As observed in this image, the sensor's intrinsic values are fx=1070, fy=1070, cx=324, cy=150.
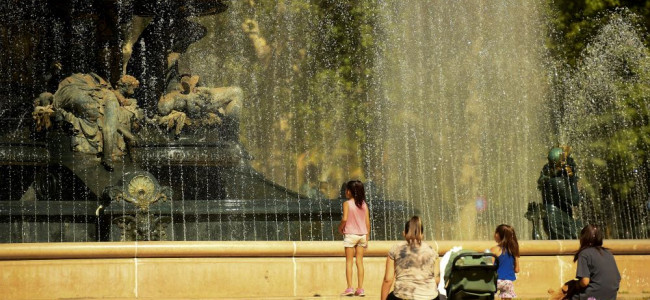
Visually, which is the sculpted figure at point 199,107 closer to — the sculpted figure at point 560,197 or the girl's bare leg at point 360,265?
the sculpted figure at point 560,197

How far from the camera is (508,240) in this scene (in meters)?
9.07

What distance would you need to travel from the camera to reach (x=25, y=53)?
16.4 m

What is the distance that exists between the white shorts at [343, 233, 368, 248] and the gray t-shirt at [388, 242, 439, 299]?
A: 7.87ft

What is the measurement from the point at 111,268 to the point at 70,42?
220 inches

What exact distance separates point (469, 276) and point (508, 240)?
37.3 inches

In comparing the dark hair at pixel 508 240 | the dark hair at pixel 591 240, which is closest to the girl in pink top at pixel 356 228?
the dark hair at pixel 508 240

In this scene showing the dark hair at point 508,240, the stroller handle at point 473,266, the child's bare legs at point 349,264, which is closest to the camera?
the stroller handle at point 473,266

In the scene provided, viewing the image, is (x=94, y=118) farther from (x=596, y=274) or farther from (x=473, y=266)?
(x=596, y=274)

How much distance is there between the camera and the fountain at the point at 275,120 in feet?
45.5

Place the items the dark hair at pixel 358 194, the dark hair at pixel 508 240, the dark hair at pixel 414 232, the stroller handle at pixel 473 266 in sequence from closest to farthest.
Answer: the stroller handle at pixel 473 266 < the dark hair at pixel 414 232 < the dark hair at pixel 508 240 < the dark hair at pixel 358 194

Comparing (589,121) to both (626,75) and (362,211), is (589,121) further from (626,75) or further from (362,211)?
(362,211)

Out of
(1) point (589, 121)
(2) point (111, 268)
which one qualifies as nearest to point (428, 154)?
(1) point (589, 121)

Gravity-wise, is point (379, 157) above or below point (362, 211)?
above

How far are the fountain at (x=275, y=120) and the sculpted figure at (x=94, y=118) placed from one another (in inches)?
0.9
